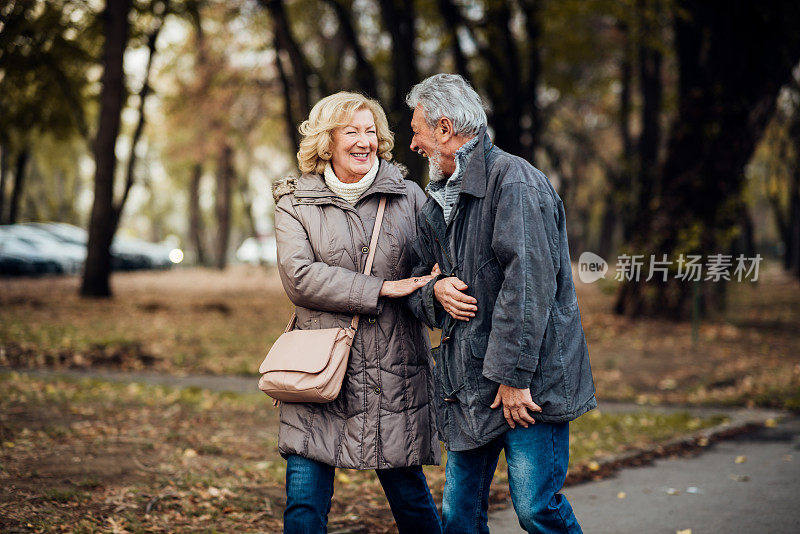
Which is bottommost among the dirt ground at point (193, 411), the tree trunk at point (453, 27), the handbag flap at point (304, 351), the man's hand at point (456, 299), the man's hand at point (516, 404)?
the dirt ground at point (193, 411)

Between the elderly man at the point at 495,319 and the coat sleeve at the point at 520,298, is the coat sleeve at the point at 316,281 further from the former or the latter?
the coat sleeve at the point at 520,298

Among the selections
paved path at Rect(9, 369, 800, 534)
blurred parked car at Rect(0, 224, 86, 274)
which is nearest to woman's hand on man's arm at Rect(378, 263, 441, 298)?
paved path at Rect(9, 369, 800, 534)

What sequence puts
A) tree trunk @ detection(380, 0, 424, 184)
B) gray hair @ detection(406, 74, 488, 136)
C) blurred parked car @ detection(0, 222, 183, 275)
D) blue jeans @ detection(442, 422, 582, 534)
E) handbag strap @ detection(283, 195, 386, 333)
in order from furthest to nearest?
blurred parked car @ detection(0, 222, 183, 275) < tree trunk @ detection(380, 0, 424, 184) < handbag strap @ detection(283, 195, 386, 333) < gray hair @ detection(406, 74, 488, 136) < blue jeans @ detection(442, 422, 582, 534)

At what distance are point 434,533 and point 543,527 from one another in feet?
2.46

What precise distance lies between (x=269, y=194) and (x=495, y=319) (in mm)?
9319

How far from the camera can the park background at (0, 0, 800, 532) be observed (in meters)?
5.75

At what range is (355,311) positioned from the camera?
3.45 metres

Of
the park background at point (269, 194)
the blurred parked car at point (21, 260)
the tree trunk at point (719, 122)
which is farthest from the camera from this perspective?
the blurred parked car at point (21, 260)

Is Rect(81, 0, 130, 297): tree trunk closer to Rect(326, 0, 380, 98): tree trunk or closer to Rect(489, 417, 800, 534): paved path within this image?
Rect(326, 0, 380, 98): tree trunk

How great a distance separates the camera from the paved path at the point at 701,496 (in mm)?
5004

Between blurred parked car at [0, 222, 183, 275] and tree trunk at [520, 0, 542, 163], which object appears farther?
blurred parked car at [0, 222, 183, 275]

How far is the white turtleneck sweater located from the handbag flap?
0.59m

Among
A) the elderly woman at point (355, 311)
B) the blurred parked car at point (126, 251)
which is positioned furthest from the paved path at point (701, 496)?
the blurred parked car at point (126, 251)

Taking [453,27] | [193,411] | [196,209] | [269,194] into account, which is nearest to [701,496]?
[193,411]
